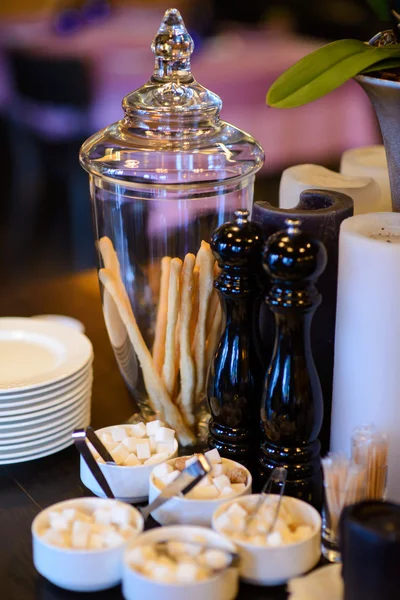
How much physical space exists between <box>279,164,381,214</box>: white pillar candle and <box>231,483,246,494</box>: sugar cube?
35 cm

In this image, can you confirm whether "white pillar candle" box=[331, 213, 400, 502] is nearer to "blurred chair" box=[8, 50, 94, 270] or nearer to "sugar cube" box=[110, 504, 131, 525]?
"sugar cube" box=[110, 504, 131, 525]

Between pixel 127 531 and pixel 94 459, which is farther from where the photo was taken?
pixel 94 459

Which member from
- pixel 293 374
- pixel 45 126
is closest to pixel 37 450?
pixel 293 374

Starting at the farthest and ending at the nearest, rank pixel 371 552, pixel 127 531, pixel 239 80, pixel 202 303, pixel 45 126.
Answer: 1. pixel 45 126
2. pixel 239 80
3. pixel 202 303
4. pixel 127 531
5. pixel 371 552

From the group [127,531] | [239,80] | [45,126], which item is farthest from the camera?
[45,126]

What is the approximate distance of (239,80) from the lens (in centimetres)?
342

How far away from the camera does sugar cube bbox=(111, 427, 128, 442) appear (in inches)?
34.2

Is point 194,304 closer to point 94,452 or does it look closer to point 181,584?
point 94,452

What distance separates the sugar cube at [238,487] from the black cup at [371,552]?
0.15m

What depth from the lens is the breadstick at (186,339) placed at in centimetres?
90

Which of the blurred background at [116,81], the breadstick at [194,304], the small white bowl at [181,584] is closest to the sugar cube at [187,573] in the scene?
the small white bowl at [181,584]

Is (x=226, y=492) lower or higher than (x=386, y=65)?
lower

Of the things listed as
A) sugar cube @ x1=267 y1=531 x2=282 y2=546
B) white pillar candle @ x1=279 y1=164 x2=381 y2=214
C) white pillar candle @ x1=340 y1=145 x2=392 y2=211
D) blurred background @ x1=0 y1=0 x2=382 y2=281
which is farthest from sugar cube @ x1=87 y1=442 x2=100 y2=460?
blurred background @ x1=0 y1=0 x2=382 y2=281

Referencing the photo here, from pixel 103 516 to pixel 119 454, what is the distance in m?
0.12
